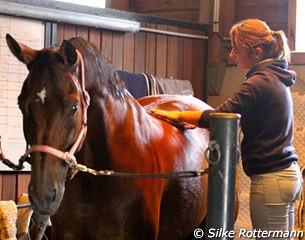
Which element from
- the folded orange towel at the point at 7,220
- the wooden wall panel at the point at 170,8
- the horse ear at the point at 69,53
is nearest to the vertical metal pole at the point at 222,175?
the horse ear at the point at 69,53

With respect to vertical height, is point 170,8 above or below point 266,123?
above

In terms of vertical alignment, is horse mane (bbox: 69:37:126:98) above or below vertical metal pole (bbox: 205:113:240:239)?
above

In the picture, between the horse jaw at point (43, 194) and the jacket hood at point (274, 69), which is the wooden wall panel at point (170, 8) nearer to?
the jacket hood at point (274, 69)

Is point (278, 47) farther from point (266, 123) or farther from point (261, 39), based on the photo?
point (266, 123)

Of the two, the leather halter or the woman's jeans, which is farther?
the woman's jeans

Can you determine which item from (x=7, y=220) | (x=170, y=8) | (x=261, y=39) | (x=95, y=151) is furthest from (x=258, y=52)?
(x=170, y=8)

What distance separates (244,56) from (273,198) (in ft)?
1.86

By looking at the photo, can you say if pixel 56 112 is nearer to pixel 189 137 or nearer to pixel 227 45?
pixel 189 137

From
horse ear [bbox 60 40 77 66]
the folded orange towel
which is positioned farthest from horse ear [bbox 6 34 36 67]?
the folded orange towel

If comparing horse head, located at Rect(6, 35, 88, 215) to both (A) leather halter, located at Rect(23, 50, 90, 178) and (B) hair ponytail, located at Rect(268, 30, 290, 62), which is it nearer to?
(A) leather halter, located at Rect(23, 50, 90, 178)

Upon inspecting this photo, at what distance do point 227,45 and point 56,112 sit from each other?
124 inches

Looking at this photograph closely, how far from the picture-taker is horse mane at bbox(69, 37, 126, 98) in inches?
93.1

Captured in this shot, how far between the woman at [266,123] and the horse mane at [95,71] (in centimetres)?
38

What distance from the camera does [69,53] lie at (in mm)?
2207
